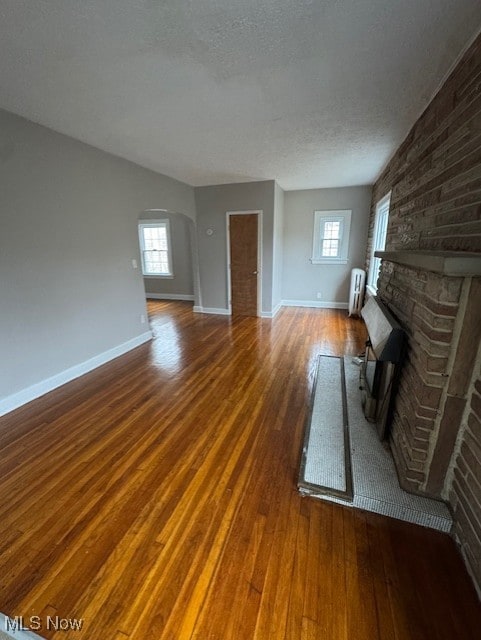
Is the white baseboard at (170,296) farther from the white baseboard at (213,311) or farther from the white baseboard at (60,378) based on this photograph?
the white baseboard at (60,378)

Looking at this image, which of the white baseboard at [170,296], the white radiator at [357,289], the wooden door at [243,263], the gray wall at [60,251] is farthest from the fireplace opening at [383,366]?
the white baseboard at [170,296]

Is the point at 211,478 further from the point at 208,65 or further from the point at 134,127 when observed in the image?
the point at 134,127

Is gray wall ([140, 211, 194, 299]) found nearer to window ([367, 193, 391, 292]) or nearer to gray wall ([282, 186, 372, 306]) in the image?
gray wall ([282, 186, 372, 306])

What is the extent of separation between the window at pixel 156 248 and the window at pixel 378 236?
4.74 metres

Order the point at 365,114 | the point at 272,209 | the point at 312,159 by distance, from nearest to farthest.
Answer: the point at 365,114 < the point at 312,159 < the point at 272,209

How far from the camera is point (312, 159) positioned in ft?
12.0

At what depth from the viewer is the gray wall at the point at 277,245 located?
5.27 m

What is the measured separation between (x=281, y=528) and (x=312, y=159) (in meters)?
4.06

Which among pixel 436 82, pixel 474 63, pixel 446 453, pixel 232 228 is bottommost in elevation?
pixel 446 453

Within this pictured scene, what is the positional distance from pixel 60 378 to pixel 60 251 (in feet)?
4.51

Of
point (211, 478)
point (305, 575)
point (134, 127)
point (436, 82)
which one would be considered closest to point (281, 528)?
point (305, 575)

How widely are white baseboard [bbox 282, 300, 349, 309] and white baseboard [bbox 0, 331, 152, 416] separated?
3.78 m

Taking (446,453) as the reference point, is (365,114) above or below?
above

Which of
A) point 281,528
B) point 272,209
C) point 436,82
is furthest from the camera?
point 272,209
